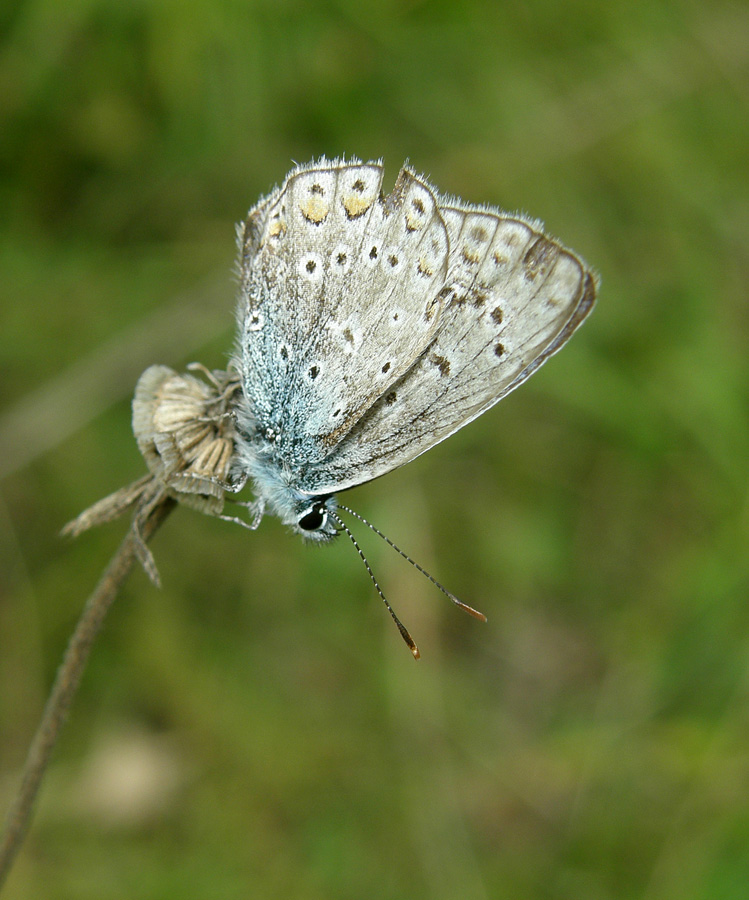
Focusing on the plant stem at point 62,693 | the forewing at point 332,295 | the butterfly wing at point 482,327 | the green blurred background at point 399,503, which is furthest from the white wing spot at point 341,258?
the green blurred background at point 399,503

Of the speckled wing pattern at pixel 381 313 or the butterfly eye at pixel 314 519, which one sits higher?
the speckled wing pattern at pixel 381 313

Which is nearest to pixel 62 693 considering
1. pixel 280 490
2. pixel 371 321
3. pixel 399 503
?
pixel 280 490

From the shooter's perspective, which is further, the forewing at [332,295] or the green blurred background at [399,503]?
the green blurred background at [399,503]

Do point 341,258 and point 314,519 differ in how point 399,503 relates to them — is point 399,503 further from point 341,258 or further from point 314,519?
point 341,258

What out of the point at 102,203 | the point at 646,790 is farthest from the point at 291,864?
the point at 102,203

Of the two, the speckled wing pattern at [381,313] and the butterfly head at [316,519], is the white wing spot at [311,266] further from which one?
the butterfly head at [316,519]

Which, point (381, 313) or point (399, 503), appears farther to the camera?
point (399, 503)

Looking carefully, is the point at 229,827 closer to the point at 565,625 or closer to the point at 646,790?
the point at 646,790
